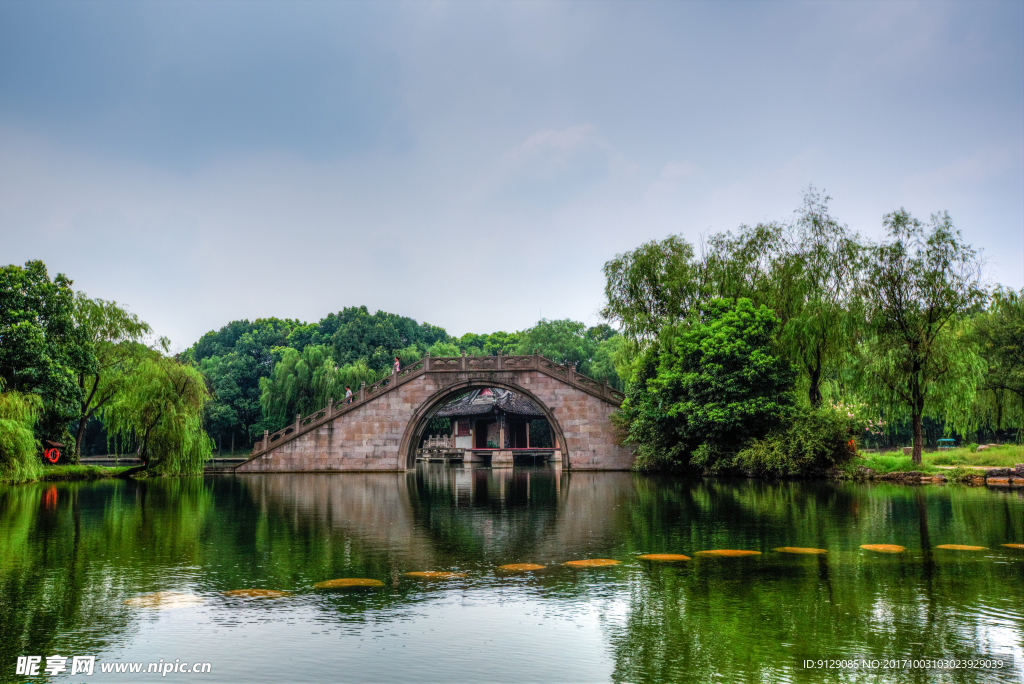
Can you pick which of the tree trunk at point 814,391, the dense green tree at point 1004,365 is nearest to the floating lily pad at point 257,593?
the tree trunk at point 814,391

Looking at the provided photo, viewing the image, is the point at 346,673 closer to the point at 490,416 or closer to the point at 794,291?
→ the point at 794,291

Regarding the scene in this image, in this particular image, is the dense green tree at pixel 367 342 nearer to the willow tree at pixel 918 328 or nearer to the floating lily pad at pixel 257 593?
the willow tree at pixel 918 328

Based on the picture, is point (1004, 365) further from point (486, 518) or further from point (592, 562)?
point (592, 562)

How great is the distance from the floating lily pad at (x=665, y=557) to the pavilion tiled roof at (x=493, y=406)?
36.2 metres

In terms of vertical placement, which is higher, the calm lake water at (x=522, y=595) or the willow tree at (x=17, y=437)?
the willow tree at (x=17, y=437)

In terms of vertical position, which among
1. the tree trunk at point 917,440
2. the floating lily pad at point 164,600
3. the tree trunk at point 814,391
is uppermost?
the tree trunk at point 814,391

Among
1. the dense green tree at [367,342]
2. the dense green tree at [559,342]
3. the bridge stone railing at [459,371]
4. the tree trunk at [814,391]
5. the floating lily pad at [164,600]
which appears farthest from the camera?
the dense green tree at [559,342]

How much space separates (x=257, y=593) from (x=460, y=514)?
769 centimetres

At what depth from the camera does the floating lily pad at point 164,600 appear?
6984mm

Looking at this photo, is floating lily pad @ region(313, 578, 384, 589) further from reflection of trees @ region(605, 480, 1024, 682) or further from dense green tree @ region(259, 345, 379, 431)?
dense green tree @ region(259, 345, 379, 431)

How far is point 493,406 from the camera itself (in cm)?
4619

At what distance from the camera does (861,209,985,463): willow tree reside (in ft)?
71.4

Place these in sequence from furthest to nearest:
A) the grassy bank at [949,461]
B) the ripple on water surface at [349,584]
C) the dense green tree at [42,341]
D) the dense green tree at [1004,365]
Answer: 1. the dense green tree at [1004,365]
2. the dense green tree at [42,341]
3. the grassy bank at [949,461]
4. the ripple on water surface at [349,584]

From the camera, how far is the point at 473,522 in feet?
44.2
